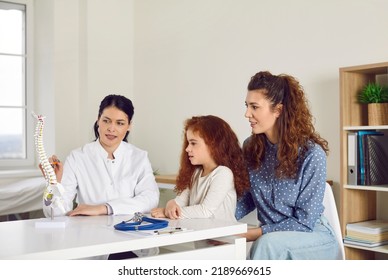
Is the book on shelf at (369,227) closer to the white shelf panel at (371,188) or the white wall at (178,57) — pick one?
the white shelf panel at (371,188)

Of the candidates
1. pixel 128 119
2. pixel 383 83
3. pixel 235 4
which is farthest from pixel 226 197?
pixel 235 4

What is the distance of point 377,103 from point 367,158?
302 mm

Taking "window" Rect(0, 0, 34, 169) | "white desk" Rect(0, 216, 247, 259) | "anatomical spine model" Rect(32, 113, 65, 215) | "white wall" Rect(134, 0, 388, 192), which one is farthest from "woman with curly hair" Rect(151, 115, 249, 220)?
"window" Rect(0, 0, 34, 169)

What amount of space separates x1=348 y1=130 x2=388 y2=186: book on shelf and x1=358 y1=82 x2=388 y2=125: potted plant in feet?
0.31

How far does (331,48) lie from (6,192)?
7.99 ft

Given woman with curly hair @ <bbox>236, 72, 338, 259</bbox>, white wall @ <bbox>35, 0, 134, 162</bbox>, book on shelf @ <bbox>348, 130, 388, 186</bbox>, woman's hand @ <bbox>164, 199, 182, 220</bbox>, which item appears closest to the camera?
woman's hand @ <bbox>164, 199, 182, 220</bbox>

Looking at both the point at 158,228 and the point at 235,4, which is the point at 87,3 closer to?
the point at 235,4

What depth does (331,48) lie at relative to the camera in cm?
320

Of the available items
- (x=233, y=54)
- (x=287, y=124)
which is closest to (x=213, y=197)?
(x=287, y=124)

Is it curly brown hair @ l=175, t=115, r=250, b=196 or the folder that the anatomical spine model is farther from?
the folder

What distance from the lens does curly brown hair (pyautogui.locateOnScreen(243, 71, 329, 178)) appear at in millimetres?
2035

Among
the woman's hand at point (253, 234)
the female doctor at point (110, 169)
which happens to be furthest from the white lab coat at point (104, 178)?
the woman's hand at point (253, 234)

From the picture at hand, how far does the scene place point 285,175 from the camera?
6.70ft

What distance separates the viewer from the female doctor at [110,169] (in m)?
2.16
